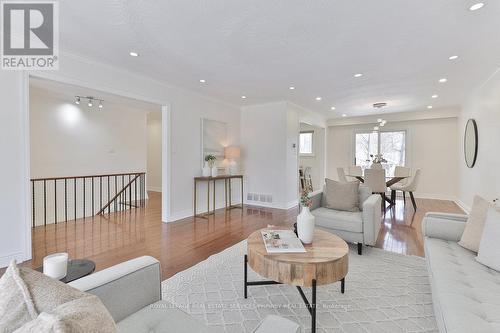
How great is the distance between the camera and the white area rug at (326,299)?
174 cm

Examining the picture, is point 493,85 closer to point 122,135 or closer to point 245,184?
point 245,184

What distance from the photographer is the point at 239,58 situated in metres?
3.21

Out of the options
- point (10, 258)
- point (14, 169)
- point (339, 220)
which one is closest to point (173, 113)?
point (14, 169)

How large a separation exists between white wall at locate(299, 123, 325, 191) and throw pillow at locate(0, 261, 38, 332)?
815 cm

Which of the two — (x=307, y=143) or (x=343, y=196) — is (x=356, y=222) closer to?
(x=343, y=196)

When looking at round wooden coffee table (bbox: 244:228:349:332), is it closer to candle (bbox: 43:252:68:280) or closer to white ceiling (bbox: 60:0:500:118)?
candle (bbox: 43:252:68:280)

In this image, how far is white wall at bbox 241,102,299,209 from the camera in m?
5.62

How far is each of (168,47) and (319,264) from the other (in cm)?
288

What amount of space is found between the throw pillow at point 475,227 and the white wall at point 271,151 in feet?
12.1

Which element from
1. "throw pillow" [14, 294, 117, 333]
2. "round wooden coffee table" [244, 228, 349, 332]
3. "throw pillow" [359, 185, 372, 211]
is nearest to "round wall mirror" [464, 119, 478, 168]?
"throw pillow" [359, 185, 372, 211]

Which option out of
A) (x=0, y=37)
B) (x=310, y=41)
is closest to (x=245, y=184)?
(x=310, y=41)

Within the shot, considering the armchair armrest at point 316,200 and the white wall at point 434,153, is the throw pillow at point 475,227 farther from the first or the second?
the white wall at point 434,153

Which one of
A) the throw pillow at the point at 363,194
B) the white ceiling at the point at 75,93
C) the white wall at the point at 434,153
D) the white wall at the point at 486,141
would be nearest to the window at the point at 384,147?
the white wall at the point at 434,153

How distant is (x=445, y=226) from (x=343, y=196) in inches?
50.5
